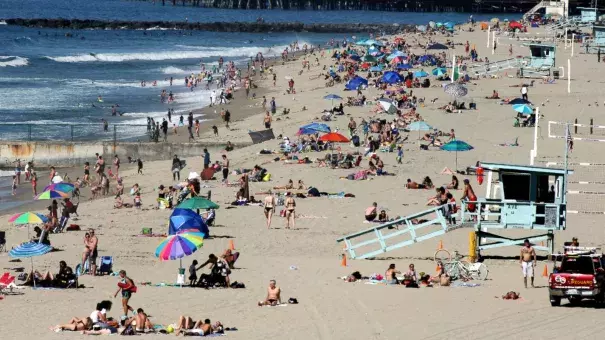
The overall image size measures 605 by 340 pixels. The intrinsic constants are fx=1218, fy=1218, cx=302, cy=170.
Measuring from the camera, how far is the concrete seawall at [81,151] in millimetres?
38906

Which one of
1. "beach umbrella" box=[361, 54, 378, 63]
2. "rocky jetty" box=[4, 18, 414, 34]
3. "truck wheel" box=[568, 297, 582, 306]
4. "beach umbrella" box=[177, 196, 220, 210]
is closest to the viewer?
"truck wheel" box=[568, 297, 582, 306]

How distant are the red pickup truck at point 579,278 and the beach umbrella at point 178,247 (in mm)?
6087

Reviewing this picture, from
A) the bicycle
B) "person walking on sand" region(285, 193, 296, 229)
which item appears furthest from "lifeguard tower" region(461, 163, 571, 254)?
"person walking on sand" region(285, 193, 296, 229)

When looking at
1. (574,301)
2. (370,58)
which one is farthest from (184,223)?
(370,58)

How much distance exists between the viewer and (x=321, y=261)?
22953 millimetres

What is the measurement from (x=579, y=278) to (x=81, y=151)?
78.8 ft

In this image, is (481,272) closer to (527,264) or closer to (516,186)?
(527,264)

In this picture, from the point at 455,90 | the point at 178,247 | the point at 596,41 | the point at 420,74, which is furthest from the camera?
the point at 596,41

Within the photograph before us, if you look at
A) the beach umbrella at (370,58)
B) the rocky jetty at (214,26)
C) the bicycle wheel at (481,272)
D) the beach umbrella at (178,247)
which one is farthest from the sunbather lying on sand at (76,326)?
the rocky jetty at (214,26)

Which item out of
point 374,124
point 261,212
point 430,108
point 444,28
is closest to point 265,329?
point 261,212

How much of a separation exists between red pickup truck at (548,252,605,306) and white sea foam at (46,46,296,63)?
2746 inches

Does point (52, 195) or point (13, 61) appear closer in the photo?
point (52, 195)

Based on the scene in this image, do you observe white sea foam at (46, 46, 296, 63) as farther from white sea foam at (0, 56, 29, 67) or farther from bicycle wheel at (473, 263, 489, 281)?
bicycle wheel at (473, 263, 489, 281)

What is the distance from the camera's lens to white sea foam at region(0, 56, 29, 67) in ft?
260
